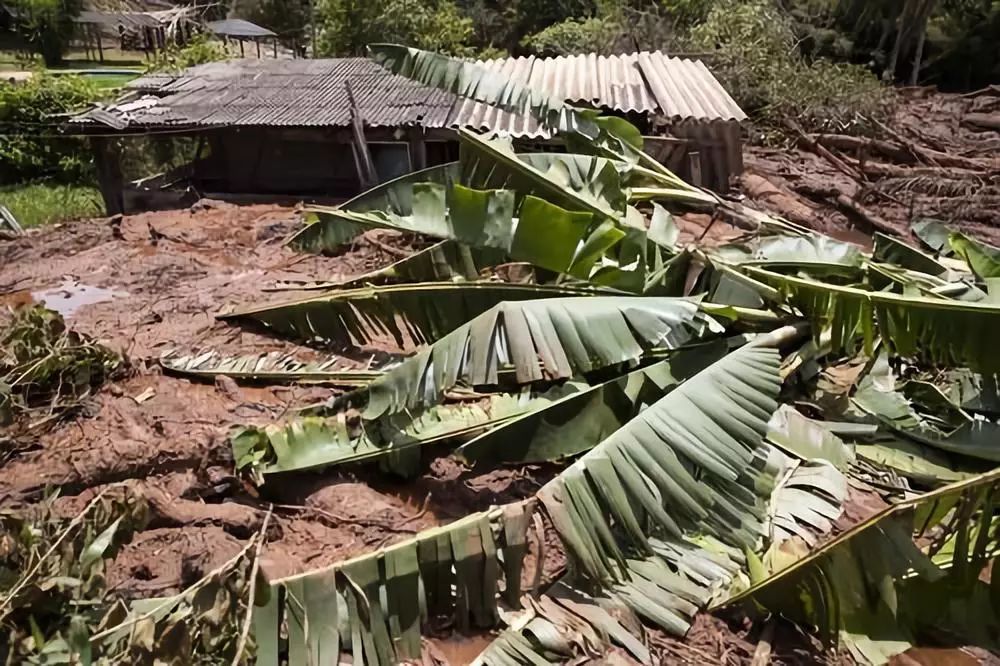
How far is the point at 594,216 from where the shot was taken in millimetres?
5270

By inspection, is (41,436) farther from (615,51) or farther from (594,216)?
(615,51)

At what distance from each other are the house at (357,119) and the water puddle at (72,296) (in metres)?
4.21

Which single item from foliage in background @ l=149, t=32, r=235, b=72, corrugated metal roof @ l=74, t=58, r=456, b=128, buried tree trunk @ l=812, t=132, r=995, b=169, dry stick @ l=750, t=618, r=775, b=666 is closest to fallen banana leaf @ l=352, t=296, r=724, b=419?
dry stick @ l=750, t=618, r=775, b=666

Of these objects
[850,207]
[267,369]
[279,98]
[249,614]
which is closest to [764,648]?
[249,614]

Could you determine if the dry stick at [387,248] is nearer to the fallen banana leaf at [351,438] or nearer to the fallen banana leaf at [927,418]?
the fallen banana leaf at [351,438]

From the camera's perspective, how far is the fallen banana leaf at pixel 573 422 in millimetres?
4652

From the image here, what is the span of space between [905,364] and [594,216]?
2.78 m

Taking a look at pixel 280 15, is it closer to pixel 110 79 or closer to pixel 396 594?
Result: pixel 110 79

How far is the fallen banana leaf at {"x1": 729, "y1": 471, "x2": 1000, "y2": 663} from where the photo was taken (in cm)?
343

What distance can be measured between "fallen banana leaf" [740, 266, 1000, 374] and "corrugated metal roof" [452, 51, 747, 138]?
19.3 ft

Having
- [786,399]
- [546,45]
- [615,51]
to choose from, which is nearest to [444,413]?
[786,399]

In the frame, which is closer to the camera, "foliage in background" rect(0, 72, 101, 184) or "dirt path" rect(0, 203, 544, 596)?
"dirt path" rect(0, 203, 544, 596)

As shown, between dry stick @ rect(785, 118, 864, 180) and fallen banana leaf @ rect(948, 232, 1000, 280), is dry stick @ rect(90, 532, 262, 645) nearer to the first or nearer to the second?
fallen banana leaf @ rect(948, 232, 1000, 280)

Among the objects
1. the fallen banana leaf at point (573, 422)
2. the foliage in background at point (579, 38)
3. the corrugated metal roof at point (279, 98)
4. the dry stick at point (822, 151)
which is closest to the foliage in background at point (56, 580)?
the fallen banana leaf at point (573, 422)
